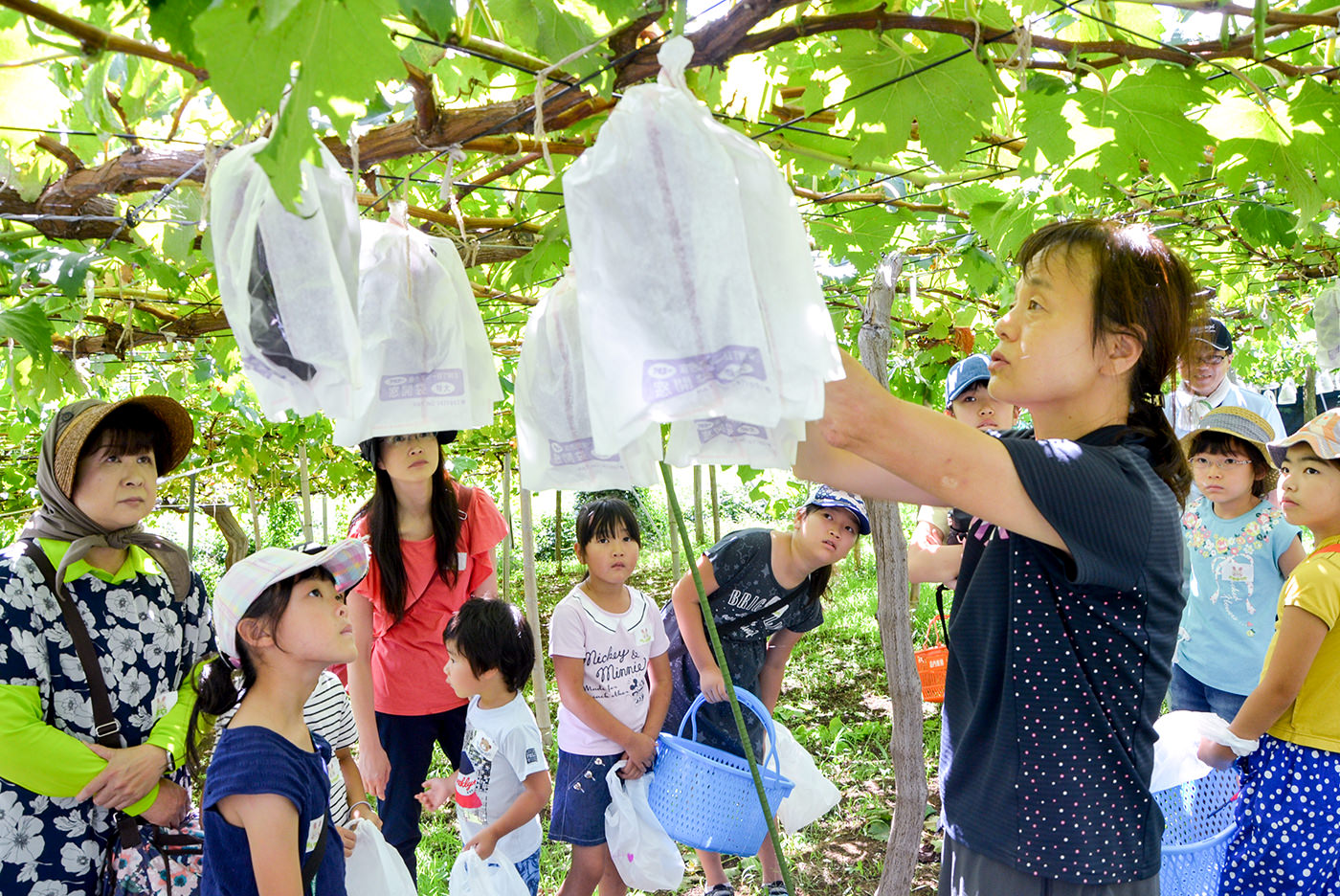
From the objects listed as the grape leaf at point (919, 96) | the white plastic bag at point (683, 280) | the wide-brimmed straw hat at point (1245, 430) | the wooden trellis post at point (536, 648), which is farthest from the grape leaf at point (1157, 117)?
the wooden trellis post at point (536, 648)

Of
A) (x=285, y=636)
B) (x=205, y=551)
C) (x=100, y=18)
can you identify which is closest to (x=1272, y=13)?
(x=100, y=18)

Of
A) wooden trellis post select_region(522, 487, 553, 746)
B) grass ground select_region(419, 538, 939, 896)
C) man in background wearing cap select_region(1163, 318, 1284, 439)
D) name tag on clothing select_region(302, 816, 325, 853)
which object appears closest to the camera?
name tag on clothing select_region(302, 816, 325, 853)

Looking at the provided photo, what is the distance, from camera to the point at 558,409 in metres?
1.24

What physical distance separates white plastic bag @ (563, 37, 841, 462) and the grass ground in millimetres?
3324

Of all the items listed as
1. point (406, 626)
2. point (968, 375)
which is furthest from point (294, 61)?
point (968, 375)

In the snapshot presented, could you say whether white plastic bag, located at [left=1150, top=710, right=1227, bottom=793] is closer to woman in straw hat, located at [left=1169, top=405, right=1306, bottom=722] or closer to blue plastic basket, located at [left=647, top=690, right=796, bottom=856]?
woman in straw hat, located at [left=1169, top=405, right=1306, bottom=722]

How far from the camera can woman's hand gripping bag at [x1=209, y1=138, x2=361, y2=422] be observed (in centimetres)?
96

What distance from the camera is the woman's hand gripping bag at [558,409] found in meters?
1.23

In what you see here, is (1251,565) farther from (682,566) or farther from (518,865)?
(682,566)

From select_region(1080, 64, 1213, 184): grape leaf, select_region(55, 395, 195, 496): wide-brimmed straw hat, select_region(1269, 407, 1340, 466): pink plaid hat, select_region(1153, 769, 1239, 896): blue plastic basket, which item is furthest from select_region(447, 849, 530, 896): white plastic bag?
select_region(1269, 407, 1340, 466): pink plaid hat

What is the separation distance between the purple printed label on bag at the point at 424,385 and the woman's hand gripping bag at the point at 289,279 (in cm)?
23

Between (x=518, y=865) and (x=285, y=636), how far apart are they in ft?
4.07

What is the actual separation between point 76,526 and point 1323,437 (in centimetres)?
314

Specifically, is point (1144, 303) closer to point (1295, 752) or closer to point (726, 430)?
point (726, 430)
